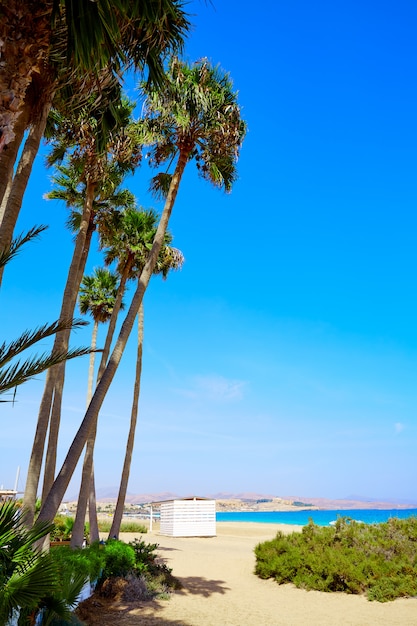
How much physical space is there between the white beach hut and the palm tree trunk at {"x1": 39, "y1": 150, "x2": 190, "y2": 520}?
2221 centimetres

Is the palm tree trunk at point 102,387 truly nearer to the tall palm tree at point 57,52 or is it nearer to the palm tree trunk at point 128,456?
the tall palm tree at point 57,52

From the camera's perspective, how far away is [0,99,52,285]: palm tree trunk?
262 inches

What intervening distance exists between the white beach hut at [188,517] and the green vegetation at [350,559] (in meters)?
14.7

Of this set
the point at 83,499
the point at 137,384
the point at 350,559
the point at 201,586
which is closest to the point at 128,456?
the point at 137,384

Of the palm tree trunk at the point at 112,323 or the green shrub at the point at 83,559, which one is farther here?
the palm tree trunk at the point at 112,323

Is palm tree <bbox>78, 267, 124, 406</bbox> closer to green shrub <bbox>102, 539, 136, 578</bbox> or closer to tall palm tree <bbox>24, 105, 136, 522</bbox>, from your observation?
tall palm tree <bbox>24, 105, 136, 522</bbox>

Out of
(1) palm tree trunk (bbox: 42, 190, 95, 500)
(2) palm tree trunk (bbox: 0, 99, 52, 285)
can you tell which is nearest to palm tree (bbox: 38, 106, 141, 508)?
(1) palm tree trunk (bbox: 42, 190, 95, 500)

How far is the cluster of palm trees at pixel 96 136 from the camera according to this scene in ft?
17.3

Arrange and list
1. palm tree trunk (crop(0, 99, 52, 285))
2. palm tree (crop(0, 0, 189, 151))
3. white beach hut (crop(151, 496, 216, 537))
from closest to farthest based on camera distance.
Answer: palm tree (crop(0, 0, 189, 151))
palm tree trunk (crop(0, 99, 52, 285))
white beach hut (crop(151, 496, 216, 537))

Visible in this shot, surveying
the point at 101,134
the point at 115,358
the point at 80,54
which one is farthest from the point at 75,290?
the point at 80,54

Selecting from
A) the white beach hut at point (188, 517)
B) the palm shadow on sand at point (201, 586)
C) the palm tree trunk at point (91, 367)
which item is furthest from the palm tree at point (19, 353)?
the white beach hut at point (188, 517)

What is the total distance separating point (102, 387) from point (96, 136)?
191 inches

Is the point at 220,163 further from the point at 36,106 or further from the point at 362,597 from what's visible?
the point at 362,597

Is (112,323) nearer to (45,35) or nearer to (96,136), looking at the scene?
(96,136)
